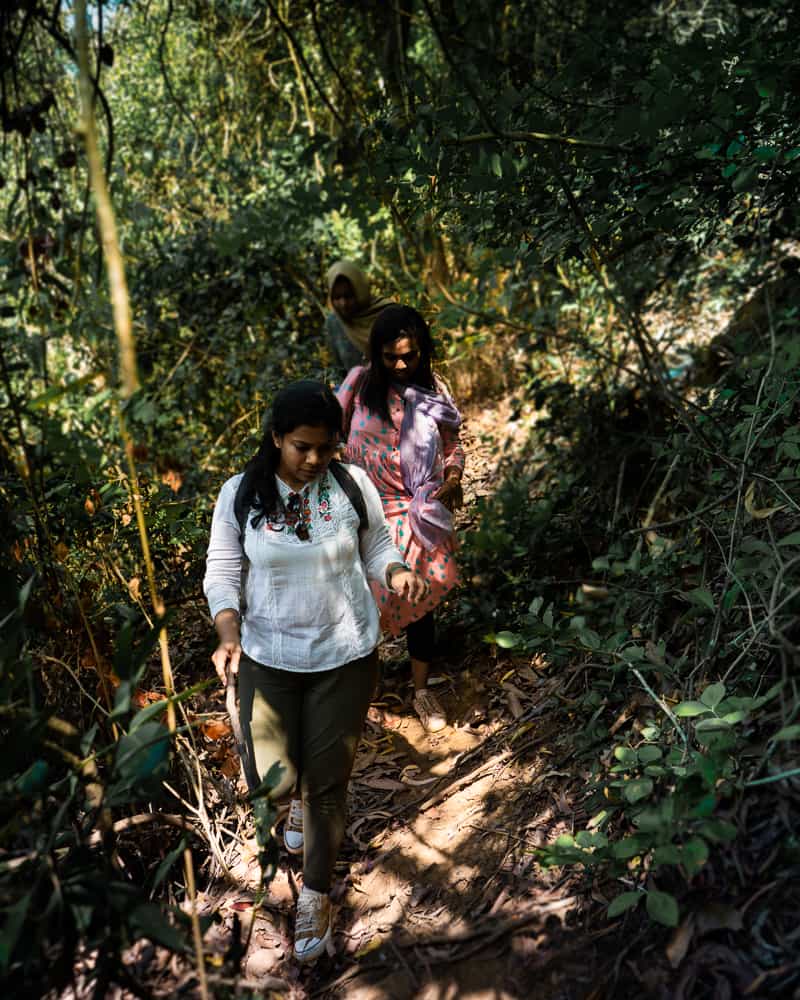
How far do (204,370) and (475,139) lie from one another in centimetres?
654

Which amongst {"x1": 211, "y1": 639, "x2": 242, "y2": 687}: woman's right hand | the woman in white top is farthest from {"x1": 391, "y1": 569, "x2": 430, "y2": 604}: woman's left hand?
{"x1": 211, "y1": 639, "x2": 242, "y2": 687}: woman's right hand

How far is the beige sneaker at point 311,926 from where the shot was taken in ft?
9.38

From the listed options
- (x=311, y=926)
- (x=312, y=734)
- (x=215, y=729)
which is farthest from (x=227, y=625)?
(x=215, y=729)

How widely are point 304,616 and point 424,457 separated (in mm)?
1482

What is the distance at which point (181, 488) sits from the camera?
274 inches

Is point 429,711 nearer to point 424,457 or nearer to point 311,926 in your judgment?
point 424,457

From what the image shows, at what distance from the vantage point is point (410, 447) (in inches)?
163

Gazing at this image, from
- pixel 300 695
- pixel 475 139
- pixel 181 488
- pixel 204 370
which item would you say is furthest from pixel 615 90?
pixel 204 370

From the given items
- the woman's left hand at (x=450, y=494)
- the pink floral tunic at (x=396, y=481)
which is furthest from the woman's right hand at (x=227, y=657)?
the woman's left hand at (x=450, y=494)

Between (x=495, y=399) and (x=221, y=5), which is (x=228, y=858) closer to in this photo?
(x=495, y=399)

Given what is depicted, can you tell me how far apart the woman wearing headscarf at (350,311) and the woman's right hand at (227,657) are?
3.15 m

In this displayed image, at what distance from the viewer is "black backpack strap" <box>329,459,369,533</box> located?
300cm

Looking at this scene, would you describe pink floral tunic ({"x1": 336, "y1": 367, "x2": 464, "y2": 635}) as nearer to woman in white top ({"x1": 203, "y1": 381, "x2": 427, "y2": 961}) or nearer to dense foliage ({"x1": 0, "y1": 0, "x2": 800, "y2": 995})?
dense foliage ({"x1": 0, "y1": 0, "x2": 800, "y2": 995})

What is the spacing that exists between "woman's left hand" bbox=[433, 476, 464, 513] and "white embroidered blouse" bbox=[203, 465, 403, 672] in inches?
51.7
